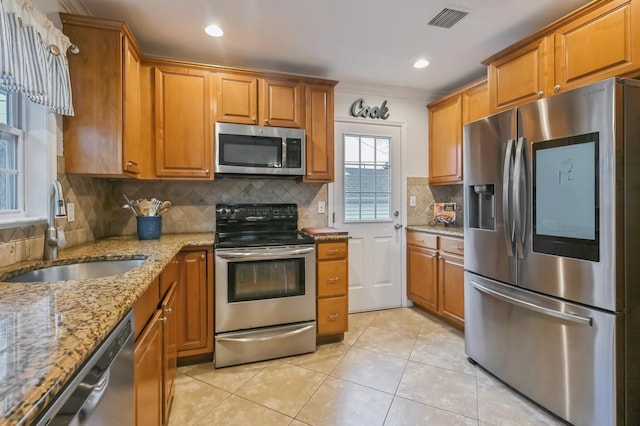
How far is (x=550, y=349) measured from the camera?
1.75 m

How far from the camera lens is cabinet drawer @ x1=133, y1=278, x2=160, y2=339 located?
3.71 feet

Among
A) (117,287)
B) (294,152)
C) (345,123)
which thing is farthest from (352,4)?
(117,287)

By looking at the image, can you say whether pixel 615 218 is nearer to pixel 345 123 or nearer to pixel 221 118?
pixel 345 123

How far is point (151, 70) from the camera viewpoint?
8.03 feet

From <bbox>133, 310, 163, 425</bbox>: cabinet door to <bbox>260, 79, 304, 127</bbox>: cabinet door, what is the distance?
1827mm

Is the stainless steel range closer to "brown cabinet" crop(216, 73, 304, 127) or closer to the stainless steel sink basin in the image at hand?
the stainless steel sink basin

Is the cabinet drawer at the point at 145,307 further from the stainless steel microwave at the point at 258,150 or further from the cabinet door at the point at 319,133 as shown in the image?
the cabinet door at the point at 319,133

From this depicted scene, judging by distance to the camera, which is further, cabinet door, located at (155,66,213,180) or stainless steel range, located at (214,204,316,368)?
cabinet door, located at (155,66,213,180)

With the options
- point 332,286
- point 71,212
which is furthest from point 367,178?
point 71,212

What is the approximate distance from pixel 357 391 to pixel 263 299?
91 centimetres

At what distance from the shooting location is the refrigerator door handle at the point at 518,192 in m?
1.84

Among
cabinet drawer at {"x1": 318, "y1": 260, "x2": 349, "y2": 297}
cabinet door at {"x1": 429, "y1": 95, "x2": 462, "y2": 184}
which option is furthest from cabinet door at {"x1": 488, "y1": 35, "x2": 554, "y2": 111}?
cabinet drawer at {"x1": 318, "y1": 260, "x2": 349, "y2": 297}

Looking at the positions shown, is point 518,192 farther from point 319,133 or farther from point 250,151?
point 250,151

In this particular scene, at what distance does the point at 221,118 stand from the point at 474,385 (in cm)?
271
